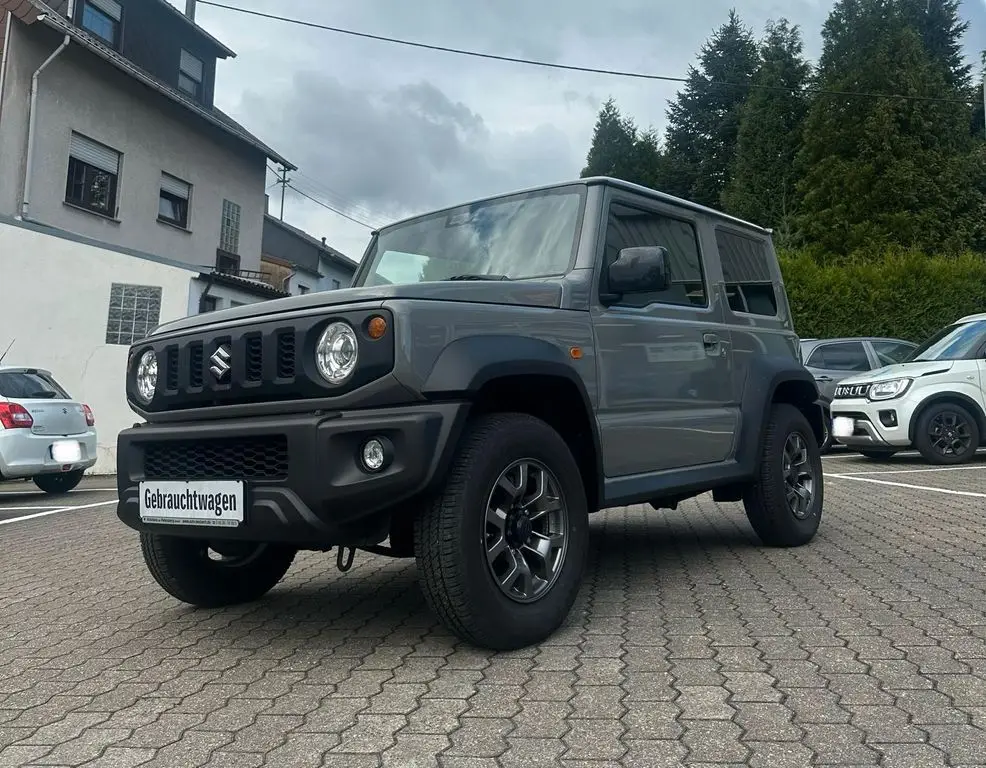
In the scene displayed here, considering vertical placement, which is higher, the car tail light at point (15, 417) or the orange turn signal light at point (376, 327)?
the car tail light at point (15, 417)

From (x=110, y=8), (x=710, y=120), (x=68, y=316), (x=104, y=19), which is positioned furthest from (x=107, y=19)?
(x=710, y=120)

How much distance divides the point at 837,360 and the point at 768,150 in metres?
31.0

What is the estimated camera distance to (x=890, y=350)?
43.0ft

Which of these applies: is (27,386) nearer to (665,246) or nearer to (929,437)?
(665,246)

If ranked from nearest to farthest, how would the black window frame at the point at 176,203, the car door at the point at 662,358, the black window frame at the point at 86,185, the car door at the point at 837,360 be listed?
the car door at the point at 662,358, the car door at the point at 837,360, the black window frame at the point at 86,185, the black window frame at the point at 176,203

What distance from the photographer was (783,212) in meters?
39.3

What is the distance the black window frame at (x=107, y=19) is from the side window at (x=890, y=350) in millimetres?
16517

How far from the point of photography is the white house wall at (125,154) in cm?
1591

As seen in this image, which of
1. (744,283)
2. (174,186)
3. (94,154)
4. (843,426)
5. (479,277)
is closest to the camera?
(479,277)

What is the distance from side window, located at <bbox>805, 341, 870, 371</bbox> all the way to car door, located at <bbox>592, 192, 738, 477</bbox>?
8673mm

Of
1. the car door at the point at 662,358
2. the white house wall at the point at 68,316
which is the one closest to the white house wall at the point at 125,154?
the white house wall at the point at 68,316

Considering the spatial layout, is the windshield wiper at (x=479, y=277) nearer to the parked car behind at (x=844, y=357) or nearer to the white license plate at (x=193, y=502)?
the white license plate at (x=193, y=502)

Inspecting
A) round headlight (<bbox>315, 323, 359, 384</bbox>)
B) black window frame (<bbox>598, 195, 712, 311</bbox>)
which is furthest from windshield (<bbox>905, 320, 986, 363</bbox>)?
round headlight (<bbox>315, 323, 359, 384</bbox>)

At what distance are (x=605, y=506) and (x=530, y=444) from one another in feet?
2.28
